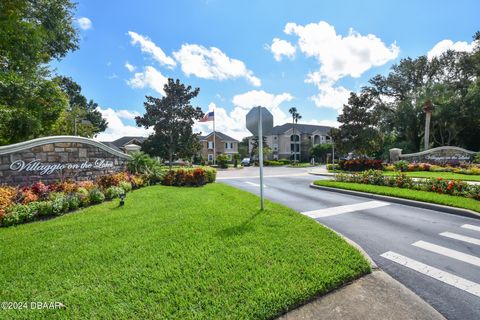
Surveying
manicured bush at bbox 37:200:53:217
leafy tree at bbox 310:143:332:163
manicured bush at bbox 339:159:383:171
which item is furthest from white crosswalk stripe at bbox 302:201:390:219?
leafy tree at bbox 310:143:332:163

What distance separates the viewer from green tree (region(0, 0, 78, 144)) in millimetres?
8336

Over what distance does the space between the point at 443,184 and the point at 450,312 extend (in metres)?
8.80

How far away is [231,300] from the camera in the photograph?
9.33ft

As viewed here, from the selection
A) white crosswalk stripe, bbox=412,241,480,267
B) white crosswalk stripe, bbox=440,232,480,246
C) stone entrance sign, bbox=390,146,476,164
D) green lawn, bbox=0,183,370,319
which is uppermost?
stone entrance sign, bbox=390,146,476,164

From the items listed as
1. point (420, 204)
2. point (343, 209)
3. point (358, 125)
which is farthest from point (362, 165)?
point (343, 209)

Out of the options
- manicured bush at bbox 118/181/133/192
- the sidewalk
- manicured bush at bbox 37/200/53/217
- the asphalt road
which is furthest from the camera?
manicured bush at bbox 118/181/133/192

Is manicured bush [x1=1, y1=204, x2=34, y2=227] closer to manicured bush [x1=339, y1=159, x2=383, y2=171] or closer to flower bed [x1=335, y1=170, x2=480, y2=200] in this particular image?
flower bed [x1=335, y1=170, x2=480, y2=200]

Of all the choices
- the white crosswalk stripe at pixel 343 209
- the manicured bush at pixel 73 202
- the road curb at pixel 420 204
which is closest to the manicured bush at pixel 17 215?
the manicured bush at pixel 73 202

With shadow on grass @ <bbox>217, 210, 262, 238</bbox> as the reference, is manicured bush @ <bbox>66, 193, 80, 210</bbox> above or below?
above

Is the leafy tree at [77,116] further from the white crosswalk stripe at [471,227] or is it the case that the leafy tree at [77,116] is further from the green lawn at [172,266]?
the white crosswalk stripe at [471,227]

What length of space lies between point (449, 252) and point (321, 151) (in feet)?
170

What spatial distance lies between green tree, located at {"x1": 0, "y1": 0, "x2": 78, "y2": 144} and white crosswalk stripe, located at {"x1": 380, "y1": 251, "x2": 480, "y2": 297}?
12187 mm

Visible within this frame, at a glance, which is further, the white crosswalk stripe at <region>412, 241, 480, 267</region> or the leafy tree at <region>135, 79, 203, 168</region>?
the leafy tree at <region>135, 79, 203, 168</region>

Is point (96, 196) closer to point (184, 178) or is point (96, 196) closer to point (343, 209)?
point (184, 178)
